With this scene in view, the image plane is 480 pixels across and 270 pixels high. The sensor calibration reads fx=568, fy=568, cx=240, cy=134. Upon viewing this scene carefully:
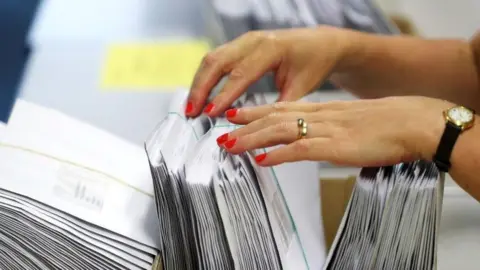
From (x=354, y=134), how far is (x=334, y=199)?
17 cm

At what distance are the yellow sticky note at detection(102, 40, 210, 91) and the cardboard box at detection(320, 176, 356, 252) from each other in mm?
385

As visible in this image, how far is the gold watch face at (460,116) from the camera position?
1.65ft

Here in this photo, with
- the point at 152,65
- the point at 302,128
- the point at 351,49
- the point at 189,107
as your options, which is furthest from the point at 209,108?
the point at 152,65

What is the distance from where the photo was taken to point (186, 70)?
101 cm

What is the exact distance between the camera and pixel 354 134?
52 centimetres

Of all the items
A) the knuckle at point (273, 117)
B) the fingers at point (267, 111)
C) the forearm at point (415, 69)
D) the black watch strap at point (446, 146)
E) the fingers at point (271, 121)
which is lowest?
the black watch strap at point (446, 146)

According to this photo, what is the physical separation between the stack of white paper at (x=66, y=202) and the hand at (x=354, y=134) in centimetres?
11

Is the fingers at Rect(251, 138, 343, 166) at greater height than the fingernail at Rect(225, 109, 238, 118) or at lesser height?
lesser

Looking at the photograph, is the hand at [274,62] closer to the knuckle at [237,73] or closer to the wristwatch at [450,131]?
the knuckle at [237,73]

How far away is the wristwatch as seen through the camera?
0.50 m

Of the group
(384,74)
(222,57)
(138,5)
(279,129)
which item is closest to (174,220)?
(279,129)

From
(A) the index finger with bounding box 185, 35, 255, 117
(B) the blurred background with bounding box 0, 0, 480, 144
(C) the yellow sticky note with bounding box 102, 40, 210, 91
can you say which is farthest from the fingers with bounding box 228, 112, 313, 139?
(C) the yellow sticky note with bounding box 102, 40, 210, 91

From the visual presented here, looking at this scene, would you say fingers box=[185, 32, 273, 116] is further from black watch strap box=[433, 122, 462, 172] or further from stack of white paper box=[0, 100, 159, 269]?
black watch strap box=[433, 122, 462, 172]

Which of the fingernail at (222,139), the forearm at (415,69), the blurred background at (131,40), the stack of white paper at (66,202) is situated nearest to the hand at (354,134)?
the fingernail at (222,139)
